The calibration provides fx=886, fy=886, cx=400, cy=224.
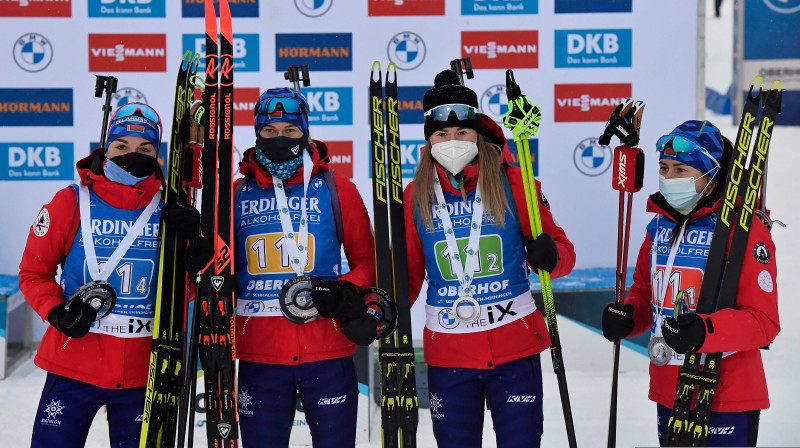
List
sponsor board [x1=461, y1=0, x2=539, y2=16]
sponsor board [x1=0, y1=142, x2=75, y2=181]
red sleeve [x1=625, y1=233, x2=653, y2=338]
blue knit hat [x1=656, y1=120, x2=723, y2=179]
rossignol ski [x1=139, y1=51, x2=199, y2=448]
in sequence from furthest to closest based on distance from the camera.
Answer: sponsor board [x1=0, y1=142, x2=75, y2=181]
sponsor board [x1=461, y1=0, x2=539, y2=16]
red sleeve [x1=625, y1=233, x2=653, y2=338]
rossignol ski [x1=139, y1=51, x2=199, y2=448]
blue knit hat [x1=656, y1=120, x2=723, y2=179]

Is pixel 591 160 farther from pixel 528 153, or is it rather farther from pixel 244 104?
pixel 528 153

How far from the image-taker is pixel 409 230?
318 centimetres

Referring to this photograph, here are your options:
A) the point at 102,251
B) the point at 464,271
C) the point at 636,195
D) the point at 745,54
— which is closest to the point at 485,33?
the point at 636,195

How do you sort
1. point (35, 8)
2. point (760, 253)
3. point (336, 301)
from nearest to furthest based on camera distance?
point (760, 253), point (336, 301), point (35, 8)

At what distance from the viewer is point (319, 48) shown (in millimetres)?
5602

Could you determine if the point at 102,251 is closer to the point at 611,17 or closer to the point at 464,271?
the point at 464,271

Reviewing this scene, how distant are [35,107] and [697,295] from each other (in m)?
4.38

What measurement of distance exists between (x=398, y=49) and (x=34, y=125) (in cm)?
237

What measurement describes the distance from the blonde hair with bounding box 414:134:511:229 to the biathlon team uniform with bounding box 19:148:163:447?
944mm

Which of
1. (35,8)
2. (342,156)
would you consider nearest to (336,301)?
(342,156)

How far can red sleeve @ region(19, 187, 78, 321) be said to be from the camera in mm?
3051

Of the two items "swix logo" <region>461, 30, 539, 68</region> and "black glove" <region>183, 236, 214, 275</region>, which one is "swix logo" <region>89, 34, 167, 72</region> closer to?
"swix logo" <region>461, 30, 539, 68</region>

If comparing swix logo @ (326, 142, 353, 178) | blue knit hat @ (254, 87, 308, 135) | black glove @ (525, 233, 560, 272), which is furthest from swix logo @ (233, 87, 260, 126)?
black glove @ (525, 233, 560, 272)

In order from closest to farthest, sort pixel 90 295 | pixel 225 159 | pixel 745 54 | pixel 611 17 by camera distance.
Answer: pixel 90 295 → pixel 225 159 → pixel 611 17 → pixel 745 54
